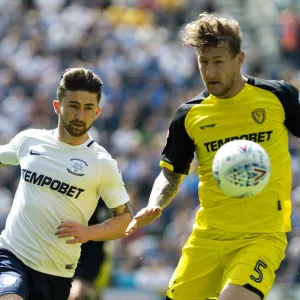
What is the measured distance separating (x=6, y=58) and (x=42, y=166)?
45.4 ft

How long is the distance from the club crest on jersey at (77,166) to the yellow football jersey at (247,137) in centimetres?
86

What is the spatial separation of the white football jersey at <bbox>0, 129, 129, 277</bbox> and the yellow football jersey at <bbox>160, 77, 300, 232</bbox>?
0.71m

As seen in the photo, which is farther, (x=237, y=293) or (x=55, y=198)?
(x=55, y=198)

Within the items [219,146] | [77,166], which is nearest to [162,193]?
[219,146]

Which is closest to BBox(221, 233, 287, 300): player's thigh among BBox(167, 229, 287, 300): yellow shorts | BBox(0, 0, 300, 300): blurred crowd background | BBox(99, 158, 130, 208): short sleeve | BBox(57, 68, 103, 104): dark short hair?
BBox(167, 229, 287, 300): yellow shorts

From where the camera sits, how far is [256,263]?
25.3 feet

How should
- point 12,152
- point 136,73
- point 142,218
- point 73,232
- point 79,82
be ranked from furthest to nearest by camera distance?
point 136,73, point 12,152, point 79,82, point 142,218, point 73,232

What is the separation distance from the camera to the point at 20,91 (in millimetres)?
20234

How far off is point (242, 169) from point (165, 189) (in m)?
1.14

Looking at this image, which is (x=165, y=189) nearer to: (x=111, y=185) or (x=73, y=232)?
(x=111, y=185)

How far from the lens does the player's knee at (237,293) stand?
749cm

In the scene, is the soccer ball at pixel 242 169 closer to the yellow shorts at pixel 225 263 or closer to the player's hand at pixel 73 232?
the yellow shorts at pixel 225 263

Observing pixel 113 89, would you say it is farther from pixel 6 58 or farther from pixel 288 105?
pixel 288 105

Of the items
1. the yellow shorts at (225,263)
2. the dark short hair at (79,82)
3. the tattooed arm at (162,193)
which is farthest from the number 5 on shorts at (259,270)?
the dark short hair at (79,82)
